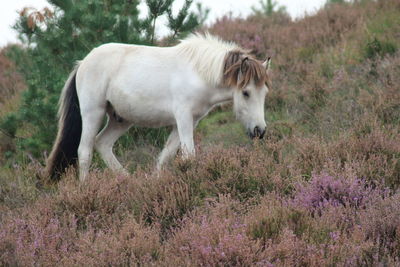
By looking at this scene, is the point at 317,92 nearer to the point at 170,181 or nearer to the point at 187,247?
the point at 170,181

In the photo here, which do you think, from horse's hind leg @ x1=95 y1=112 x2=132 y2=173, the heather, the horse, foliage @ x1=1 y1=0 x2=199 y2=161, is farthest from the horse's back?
foliage @ x1=1 y1=0 x2=199 y2=161

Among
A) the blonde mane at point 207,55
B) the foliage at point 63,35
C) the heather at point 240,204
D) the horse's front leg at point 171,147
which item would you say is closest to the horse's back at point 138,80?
the blonde mane at point 207,55

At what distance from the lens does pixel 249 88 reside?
5.96 m

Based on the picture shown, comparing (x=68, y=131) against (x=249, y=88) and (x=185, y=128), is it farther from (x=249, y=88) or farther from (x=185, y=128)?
(x=249, y=88)

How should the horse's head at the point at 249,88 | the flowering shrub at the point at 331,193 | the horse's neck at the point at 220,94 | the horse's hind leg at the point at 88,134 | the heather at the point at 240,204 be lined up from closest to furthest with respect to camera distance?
the heather at the point at 240,204 → the flowering shrub at the point at 331,193 → the horse's head at the point at 249,88 → the horse's neck at the point at 220,94 → the horse's hind leg at the point at 88,134

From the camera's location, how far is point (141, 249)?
143 inches

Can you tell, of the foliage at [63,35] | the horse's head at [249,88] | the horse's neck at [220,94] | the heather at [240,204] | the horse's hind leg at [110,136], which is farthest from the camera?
the foliage at [63,35]

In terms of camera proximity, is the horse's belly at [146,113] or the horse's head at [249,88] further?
the horse's belly at [146,113]

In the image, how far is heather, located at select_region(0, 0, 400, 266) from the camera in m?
3.46

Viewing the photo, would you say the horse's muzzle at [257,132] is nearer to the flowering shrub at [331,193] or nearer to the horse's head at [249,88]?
the horse's head at [249,88]

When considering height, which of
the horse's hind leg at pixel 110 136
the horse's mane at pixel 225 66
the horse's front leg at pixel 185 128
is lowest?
the horse's hind leg at pixel 110 136

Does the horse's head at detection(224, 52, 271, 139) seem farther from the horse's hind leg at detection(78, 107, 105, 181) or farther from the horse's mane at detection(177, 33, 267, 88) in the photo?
the horse's hind leg at detection(78, 107, 105, 181)

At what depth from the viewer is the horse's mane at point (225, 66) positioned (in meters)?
5.95

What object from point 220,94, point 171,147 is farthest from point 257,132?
point 171,147
